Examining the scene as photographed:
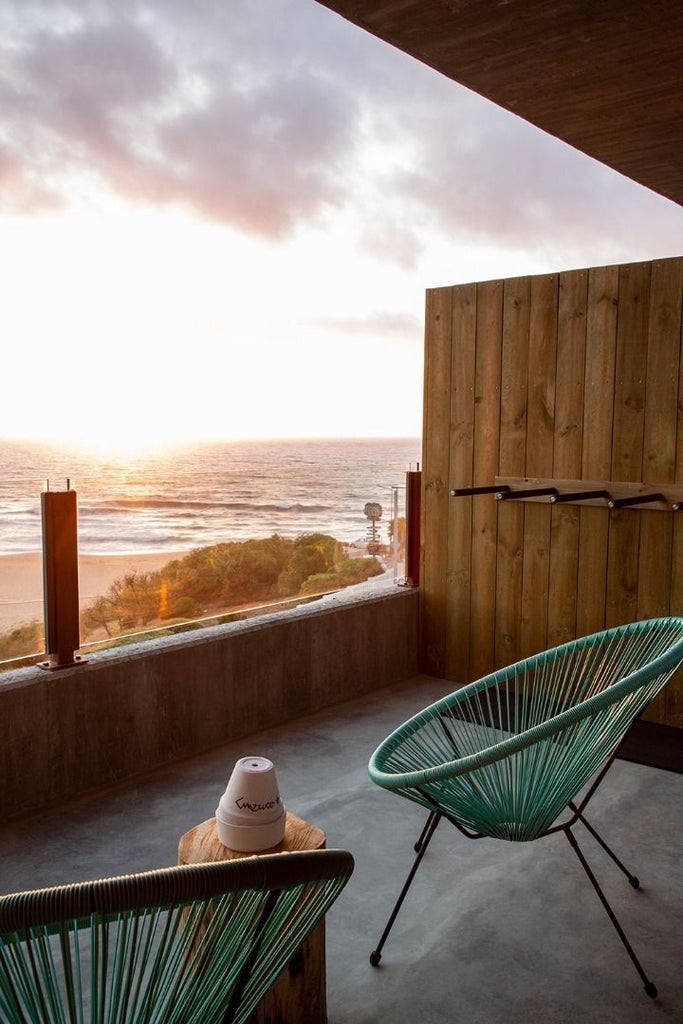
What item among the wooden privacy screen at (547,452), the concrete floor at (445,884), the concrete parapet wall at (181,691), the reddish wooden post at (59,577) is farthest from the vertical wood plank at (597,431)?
the reddish wooden post at (59,577)

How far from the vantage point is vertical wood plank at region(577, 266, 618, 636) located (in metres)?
3.51

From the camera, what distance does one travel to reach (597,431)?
3.58 meters

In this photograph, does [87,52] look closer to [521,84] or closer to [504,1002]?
[521,84]

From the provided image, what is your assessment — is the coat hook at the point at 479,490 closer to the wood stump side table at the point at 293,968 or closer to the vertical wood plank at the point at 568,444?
the vertical wood plank at the point at 568,444

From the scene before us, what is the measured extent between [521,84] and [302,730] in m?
2.54

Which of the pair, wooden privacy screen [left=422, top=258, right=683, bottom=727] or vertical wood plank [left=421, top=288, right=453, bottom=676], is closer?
wooden privacy screen [left=422, top=258, right=683, bottom=727]

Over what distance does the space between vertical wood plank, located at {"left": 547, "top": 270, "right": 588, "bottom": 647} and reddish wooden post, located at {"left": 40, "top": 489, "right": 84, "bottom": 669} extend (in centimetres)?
213

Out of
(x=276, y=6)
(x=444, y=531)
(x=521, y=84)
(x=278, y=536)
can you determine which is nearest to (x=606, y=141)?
(x=521, y=84)

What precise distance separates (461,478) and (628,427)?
87 centimetres

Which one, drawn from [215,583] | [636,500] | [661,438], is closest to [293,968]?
[636,500]

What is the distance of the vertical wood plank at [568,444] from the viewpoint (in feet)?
11.8

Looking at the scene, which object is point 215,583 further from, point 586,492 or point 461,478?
point 586,492

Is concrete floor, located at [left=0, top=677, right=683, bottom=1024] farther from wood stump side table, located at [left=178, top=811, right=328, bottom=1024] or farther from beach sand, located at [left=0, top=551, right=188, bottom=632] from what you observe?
beach sand, located at [left=0, top=551, right=188, bottom=632]

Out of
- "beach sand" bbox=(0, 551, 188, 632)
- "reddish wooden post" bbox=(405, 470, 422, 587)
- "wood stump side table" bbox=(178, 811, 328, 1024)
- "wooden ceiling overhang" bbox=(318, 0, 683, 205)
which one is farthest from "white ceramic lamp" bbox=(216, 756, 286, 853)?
"beach sand" bbox=(0, 551, 188, 632)
